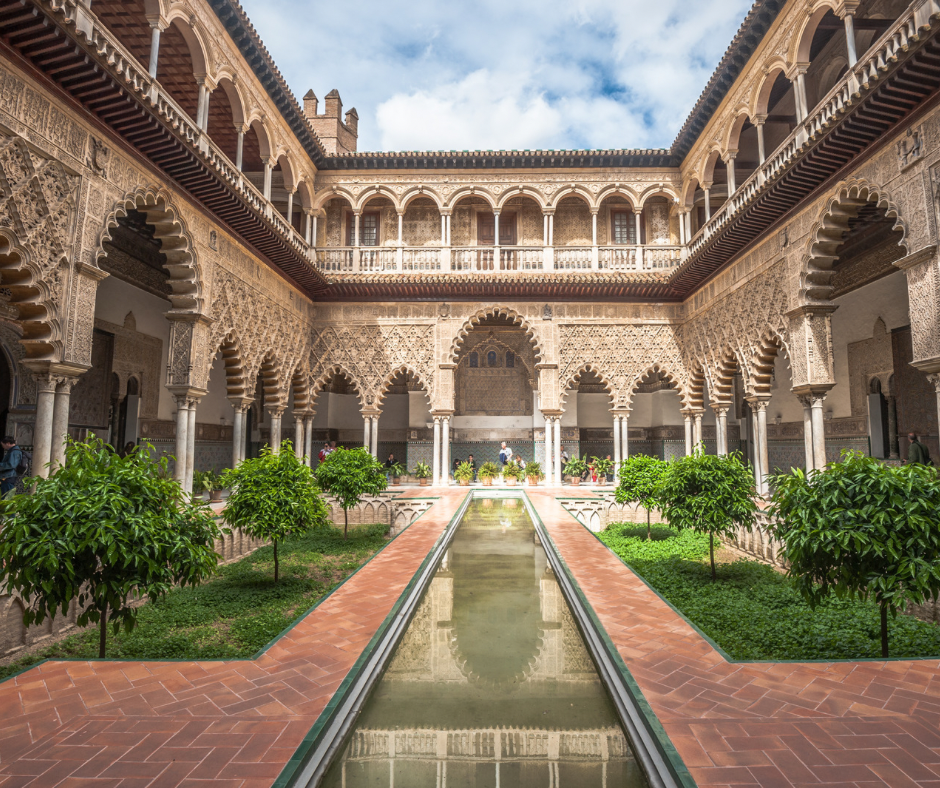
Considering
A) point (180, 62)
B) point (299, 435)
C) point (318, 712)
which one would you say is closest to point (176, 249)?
point (180, 62)

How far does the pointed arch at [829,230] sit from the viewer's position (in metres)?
7.93

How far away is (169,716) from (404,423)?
657 inches

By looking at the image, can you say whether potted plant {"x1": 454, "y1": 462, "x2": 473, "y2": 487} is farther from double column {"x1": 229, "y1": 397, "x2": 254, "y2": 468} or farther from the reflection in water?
the reflection in water

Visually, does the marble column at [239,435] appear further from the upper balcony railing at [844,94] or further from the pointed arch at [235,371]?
the upper balcony railing at [844,94]

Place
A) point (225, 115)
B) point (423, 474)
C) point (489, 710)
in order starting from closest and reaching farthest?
point (489, 710) → point (225, 115) → point (423, 474)

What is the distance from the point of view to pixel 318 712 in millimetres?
2707

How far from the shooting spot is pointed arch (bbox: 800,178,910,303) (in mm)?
7934

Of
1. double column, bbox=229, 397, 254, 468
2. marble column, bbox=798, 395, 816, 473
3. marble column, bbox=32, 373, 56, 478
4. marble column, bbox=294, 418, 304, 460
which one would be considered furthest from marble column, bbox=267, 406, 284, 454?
marble column, bbox=798, 395, 816, 473

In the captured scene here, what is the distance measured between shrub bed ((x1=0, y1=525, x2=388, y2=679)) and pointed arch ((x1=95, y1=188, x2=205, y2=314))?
4.58m

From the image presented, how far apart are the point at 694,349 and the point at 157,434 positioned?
13.4 metres

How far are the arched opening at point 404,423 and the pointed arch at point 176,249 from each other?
9.26 meters

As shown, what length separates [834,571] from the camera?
401cm

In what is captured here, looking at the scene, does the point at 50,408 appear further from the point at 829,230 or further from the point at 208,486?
the point at 829,230

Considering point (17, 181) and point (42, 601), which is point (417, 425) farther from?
point (42, 601)
